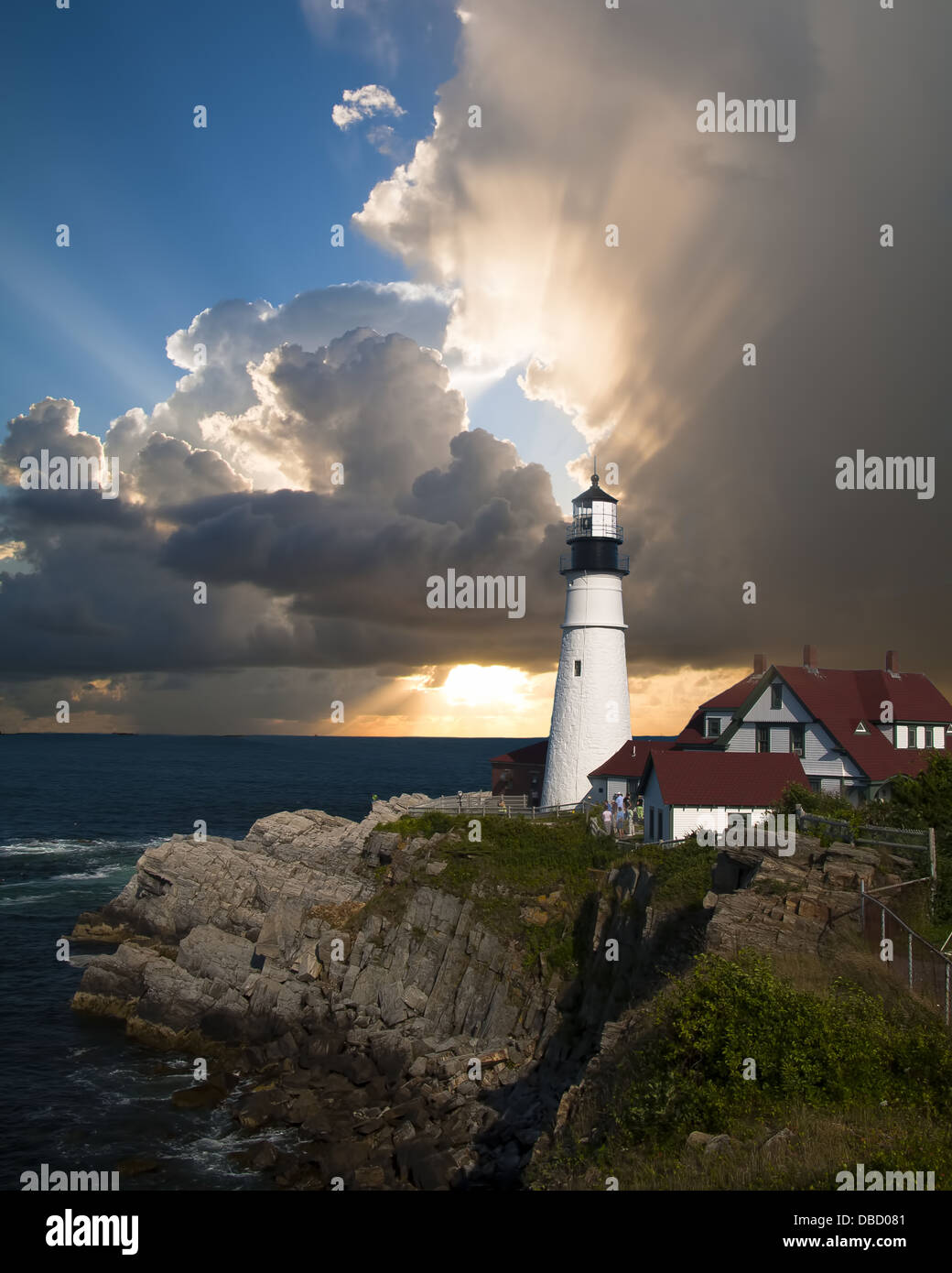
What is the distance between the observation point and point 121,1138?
25188 millimetres

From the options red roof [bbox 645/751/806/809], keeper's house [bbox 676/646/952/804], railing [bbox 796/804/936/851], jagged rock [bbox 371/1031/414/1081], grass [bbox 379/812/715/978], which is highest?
keeper's house [bbox 676/646/952/804]

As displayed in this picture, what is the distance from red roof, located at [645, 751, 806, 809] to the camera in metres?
35.2

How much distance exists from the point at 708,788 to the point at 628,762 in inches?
271

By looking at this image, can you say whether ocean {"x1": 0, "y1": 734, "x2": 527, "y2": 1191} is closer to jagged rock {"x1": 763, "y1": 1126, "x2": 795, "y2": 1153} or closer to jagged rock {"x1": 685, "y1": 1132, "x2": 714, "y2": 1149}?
jagged rock {"x1": 685, "y1": 1132, "x2": 714, "y2": 1149}

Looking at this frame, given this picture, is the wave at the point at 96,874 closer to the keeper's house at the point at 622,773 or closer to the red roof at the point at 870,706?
the keeper's house at the point at 622,773

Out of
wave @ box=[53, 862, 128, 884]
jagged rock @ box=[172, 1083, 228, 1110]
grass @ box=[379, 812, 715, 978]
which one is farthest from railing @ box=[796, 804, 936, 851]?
wave @ box=[53, 862, 128, 884]

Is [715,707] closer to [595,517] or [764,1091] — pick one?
[595,517]

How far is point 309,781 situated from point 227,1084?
11877 centimetres

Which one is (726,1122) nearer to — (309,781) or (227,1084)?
(227,1084)

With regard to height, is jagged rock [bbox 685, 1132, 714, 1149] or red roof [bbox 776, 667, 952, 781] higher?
red roof [bbox 776, 667, 952, 781]

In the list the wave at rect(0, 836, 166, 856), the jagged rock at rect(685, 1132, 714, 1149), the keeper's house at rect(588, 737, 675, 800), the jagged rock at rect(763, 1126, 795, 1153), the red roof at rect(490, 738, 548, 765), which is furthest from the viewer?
the wave at rect(0, 836, 166, 856)

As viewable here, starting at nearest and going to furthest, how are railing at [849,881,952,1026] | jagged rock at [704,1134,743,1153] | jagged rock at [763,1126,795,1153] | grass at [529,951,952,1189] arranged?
grass at [529,951,952,1189], jagged rock at [763,1126,795,1153], jagged rock at [704,1134,743,1153], railing at [849,881,952,1026]

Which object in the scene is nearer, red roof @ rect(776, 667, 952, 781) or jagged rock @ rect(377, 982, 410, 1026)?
jagged rock @ rect(377, 982, 410, 1026)
